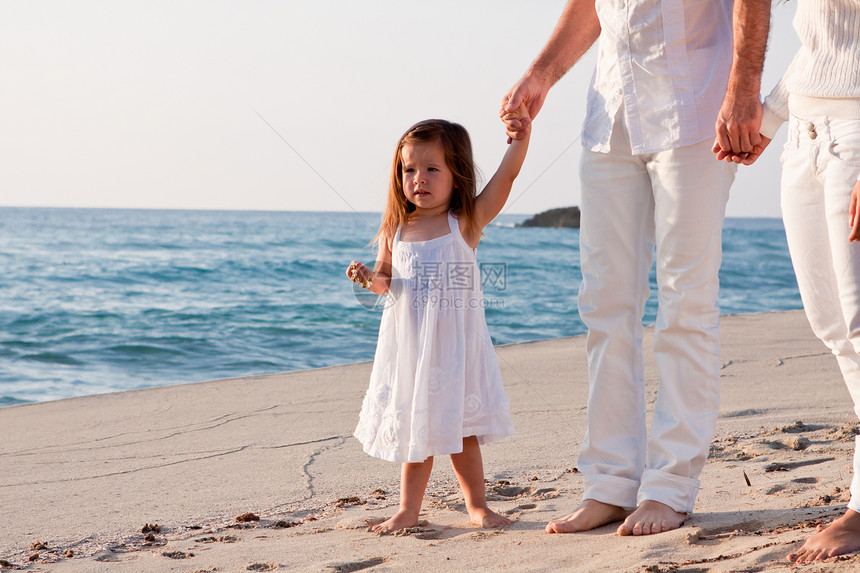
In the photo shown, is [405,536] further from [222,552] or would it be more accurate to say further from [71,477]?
[71,477]

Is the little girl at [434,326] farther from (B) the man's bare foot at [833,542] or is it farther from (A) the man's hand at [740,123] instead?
(B) the man's bare foot at [833,542]

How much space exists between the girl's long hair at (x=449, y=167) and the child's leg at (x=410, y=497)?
0.74m

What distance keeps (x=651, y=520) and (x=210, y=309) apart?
368 inches

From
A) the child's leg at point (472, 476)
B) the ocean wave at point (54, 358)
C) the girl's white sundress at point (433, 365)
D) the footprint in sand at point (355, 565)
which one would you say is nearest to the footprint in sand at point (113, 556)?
the footprint in sand at point (355, 565)

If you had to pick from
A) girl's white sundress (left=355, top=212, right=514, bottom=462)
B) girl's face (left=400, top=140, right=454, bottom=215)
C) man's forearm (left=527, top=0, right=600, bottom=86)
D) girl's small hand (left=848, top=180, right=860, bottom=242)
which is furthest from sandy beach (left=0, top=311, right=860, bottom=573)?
man's forearm (left=527, top=0, right=600, bottom=86)

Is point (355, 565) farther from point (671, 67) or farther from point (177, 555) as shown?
point (671, 67)

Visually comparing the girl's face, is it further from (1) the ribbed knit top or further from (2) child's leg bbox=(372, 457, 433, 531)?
(1) the ribbed knit top

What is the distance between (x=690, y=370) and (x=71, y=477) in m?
2.46

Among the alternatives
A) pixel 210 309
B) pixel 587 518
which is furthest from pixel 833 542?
pixel 210 309

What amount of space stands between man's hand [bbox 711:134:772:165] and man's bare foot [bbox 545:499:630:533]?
1.00 meters

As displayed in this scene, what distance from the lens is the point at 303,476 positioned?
3041mm

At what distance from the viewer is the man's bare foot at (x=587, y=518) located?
2.13 m

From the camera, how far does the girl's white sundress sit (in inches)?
93.1

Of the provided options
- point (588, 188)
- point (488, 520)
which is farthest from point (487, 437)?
point (588, 188)
